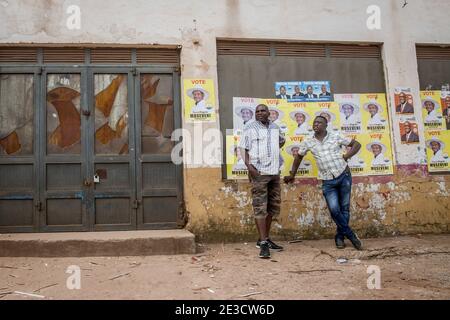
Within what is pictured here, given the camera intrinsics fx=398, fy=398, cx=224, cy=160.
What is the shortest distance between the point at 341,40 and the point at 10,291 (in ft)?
18.9

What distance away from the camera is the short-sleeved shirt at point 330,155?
5.33 m

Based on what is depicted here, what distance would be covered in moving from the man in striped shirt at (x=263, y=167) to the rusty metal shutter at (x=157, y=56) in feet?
5.74

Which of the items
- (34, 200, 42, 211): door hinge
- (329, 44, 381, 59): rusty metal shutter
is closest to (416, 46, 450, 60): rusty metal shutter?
(329, 44, 381, 59): rusty metal shutter

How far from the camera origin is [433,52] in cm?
684

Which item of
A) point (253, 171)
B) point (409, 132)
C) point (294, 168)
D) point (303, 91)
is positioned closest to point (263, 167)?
point (253, 171)

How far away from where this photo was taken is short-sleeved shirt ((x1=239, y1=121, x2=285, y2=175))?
5.15 meters

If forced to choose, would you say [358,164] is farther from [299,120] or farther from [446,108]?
[446,108]

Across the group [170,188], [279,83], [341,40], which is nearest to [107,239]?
[170,188]

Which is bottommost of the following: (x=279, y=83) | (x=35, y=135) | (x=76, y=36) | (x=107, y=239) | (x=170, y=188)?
(x=107, y=239)

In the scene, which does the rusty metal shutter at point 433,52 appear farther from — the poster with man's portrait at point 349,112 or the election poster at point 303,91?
the election poster at point 303,91

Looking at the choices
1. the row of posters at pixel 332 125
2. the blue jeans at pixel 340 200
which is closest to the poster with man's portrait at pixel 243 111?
the row of posters at pixel 332 125

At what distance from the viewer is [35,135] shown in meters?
5.74

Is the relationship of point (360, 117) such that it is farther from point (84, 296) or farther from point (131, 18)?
point (84, 296)

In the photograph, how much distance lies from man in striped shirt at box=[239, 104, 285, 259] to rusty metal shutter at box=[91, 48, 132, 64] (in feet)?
7.31
